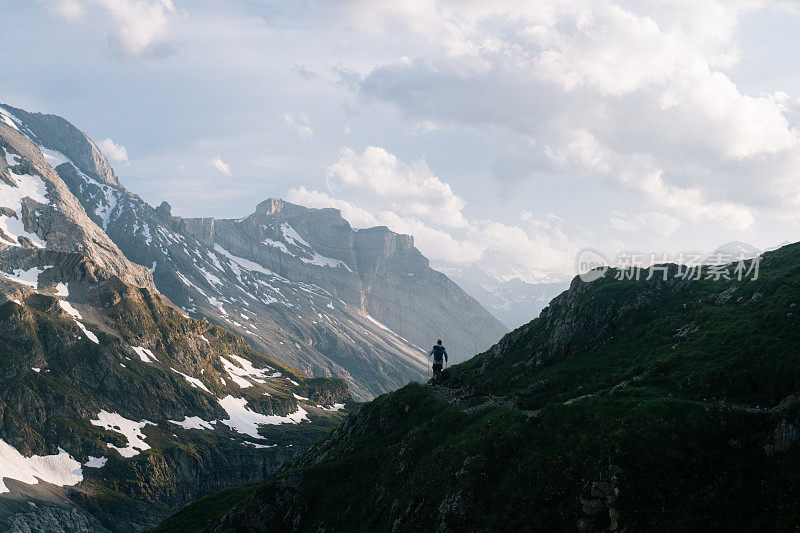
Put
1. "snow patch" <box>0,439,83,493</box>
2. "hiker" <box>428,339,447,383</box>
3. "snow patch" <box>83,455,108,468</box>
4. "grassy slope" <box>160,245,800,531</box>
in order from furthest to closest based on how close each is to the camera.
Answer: "snow patch" <box>83,455,108,468</box>, "snow patch" <box>0,439,83,493</box>, "hiker" <box>428,339,447,383</box>, "grassy slope" <box>160,245,800,531</box>

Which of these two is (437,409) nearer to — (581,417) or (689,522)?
(581,417)

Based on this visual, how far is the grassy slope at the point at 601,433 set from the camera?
2650 cm

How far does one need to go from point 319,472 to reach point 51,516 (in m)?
128

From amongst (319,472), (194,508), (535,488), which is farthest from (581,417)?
(194,508)

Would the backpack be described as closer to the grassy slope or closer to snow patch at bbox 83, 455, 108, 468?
the grassy slope

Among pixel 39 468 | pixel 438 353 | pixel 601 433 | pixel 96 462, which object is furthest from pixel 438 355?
pixel 96 462

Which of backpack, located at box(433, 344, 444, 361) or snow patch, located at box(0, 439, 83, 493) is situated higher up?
backpack, located at box(433, 344, 444, 361)

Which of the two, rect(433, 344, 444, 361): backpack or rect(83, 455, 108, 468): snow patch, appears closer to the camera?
rect(433, 344, 444, 361): backpack

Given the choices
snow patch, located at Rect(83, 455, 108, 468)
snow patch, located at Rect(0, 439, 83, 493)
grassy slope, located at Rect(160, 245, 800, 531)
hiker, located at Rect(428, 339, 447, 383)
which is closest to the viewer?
grassy slope, located at Rect(160, 245, 800, 531)

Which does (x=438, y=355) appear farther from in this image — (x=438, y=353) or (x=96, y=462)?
(x=96, y=462)

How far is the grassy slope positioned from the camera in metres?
26.5

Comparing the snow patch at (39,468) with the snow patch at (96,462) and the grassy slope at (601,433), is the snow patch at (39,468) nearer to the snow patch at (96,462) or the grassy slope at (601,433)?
the snow patch at (96,462)

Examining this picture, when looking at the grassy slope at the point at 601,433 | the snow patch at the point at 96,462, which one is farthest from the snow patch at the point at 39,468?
the grassy slope at the point at 601,433

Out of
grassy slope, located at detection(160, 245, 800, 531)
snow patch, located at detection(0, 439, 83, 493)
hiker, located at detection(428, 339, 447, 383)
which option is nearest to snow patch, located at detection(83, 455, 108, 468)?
snow patch, located at detection(0, 439, 83, 493)
